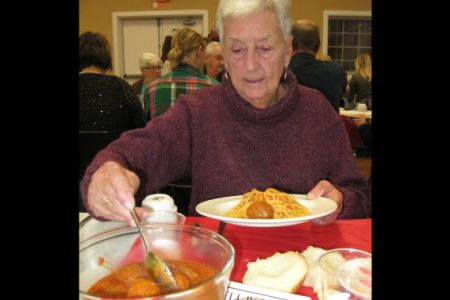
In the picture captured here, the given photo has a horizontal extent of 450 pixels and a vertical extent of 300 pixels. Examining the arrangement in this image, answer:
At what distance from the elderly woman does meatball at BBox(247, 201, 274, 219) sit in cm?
32

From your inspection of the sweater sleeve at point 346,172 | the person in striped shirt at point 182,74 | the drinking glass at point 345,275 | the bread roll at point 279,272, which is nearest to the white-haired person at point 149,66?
the person in striped shirt at point 182,74

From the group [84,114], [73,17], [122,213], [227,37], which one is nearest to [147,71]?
[84,114]

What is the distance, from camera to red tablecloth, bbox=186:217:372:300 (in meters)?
0.82

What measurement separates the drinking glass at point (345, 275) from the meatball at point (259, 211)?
1.03 feet

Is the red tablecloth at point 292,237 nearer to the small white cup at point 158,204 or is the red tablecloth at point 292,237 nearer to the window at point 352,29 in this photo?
the small white cup at point 158,204

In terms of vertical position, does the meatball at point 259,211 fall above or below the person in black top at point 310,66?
below

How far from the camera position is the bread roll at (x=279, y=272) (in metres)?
0.62

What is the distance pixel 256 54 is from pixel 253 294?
887 millimetres

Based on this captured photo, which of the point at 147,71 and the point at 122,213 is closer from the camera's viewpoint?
the point at 122,213

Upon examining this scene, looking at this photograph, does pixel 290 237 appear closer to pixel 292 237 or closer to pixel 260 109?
pixel 292 237

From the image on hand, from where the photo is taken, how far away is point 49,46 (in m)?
0.20

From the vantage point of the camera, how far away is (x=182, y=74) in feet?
7.77
